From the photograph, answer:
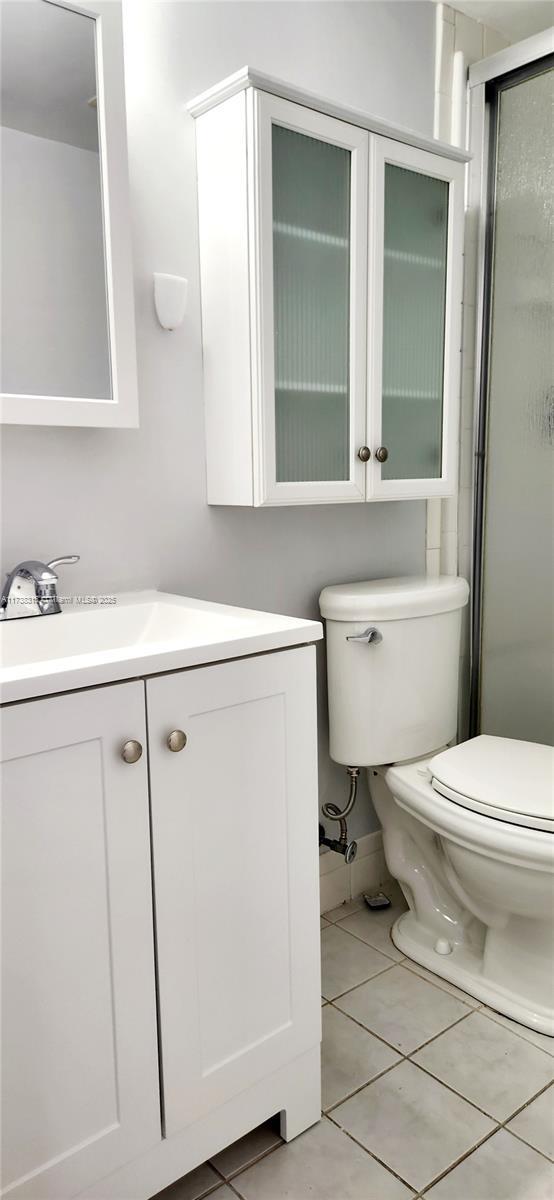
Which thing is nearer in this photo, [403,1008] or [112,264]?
[112,264]

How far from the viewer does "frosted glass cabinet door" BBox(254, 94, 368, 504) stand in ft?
4.81

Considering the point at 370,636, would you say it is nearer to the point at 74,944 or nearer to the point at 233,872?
the point at 233,872

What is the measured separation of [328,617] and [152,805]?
0.79 metres

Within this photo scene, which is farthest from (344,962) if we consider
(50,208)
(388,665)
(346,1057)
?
(50,208)

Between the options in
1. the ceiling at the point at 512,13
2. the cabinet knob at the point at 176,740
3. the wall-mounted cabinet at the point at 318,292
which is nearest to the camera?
the cabinet knob at the point at 176,740

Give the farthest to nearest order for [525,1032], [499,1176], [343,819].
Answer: [343,819] < [525,1032] < [499,1176]

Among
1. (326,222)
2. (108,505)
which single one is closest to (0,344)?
(108,505)

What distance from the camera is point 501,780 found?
161 cm

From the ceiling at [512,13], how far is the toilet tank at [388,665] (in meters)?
1.40

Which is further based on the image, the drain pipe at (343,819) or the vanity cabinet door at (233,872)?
the drain pipe at (343,819)

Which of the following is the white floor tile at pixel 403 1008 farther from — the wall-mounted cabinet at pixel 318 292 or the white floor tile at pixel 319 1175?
the wall-mounted cabinet at pixel 318 292

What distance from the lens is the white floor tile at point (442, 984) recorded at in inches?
66.7

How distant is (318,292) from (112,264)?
41 centimetres

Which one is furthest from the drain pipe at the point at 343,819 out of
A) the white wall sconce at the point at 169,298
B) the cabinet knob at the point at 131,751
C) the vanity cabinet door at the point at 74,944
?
the white wall sconce at the point at 169,298
